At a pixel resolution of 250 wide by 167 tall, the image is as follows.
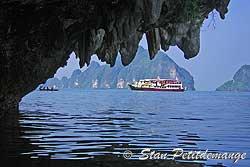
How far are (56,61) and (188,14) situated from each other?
6.12m

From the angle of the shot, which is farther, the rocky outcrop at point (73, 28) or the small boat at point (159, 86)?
the small boat at point (159, 86)

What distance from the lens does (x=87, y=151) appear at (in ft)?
27.7

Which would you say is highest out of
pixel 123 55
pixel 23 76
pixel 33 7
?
pixel 33 7

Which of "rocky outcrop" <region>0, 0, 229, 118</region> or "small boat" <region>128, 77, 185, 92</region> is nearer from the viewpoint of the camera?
"rocky outcrop" <region>0, 0, 229, 118</region>

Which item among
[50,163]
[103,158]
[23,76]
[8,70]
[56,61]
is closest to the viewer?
[50,163]

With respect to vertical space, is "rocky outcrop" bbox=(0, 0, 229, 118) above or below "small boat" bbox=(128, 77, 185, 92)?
above

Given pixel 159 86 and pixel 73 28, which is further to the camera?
pixel 159 86

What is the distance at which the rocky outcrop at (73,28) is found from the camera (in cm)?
1142

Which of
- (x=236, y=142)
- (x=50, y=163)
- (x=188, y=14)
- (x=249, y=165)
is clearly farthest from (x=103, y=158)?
Answer: (x=188, y=14)

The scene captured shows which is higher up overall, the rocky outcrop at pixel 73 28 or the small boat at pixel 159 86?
the rocky outcrop at pixel 73 28

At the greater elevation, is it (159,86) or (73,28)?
(73,28)

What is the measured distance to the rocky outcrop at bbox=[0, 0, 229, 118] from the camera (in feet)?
37.5

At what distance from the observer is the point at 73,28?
1318cm

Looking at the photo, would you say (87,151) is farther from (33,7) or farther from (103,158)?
(33,7)
